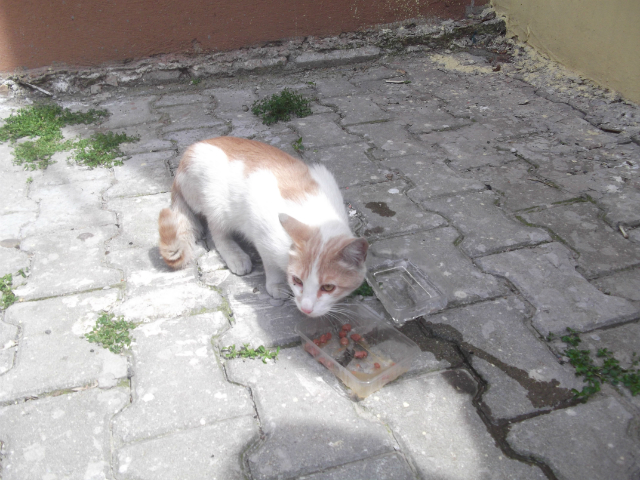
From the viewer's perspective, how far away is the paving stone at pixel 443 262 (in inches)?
107

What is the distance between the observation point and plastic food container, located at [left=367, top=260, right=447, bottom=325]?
103 inches

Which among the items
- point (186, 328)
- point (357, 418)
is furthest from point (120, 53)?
point (357, 418)

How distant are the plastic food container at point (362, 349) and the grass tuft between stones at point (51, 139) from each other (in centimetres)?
241

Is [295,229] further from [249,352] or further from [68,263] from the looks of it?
[68,263]

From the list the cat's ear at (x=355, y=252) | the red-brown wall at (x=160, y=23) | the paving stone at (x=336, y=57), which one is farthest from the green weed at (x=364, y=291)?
the red-brown wall at (x=160, y=23)

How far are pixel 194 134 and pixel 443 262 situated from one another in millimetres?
2547

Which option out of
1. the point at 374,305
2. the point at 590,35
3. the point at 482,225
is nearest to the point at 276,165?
the point at 374,305

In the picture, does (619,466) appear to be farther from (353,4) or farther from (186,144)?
(353,4)

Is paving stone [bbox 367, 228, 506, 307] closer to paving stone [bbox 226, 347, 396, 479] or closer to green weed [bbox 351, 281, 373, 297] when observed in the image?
green weed [bbox 351, 281, 373, 297]

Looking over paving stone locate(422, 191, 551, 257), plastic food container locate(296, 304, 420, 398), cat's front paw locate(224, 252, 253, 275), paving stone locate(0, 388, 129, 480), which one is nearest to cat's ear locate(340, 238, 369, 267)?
plastic food container locate(296, 304, 420, 398)

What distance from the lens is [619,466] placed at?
1.88 meters

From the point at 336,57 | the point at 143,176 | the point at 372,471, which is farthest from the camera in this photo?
the point at 336,57

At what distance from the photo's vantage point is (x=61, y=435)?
2.07 m

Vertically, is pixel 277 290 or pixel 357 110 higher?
pixel 357 110
